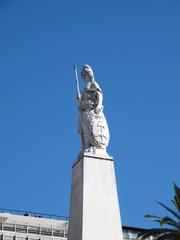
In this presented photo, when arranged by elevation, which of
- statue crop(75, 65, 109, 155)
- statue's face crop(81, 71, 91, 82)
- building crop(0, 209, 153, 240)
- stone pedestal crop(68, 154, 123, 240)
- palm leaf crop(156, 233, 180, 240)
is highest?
building crop(0, 209, 153, 240)

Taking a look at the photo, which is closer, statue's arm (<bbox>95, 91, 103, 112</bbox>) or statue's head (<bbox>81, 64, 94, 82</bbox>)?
statue's arm (<bbox>95, 91, 103, 112</bbox>)

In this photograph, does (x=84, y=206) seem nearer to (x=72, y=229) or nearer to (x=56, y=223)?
(x=72, y=229)

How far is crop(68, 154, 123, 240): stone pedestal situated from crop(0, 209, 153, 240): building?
27248 millimetres

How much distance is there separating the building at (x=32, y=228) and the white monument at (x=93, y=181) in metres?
26.9

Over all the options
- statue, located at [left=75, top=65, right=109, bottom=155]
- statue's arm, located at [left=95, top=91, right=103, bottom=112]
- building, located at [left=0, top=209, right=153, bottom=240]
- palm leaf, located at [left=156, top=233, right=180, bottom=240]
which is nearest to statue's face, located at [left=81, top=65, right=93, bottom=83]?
statue, located at [left=75, top=65, right=109, bottom=155]

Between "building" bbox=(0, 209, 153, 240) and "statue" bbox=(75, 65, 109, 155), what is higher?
"building" bbox=(0, 209, 153, 240)

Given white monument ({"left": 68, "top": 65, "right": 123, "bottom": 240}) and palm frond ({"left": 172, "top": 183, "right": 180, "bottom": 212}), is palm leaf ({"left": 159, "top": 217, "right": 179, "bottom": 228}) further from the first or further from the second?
white monument ({"left": 68, "top": 65, "right": 123, "bottom": 240})

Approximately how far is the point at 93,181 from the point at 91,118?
1.92 metres

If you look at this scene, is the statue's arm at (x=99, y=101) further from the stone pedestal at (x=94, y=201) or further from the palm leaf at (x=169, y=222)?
the palm leaf at (x=169, y=222)

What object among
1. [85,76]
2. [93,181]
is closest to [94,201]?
[93,181]

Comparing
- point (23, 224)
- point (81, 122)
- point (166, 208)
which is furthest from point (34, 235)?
point (81, 122)

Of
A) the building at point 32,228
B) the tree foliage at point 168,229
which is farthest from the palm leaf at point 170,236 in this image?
the building at point 32,228

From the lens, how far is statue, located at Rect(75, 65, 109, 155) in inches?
620

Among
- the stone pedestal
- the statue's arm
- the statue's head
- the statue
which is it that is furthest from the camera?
the statue's head
